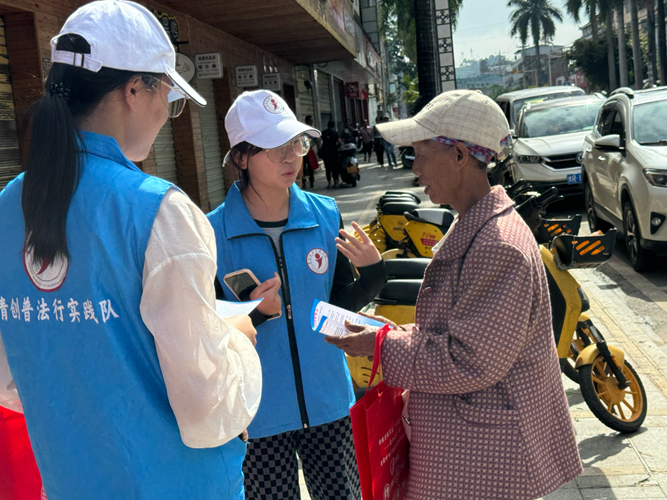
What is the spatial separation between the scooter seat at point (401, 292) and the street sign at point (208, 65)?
9.74 meters

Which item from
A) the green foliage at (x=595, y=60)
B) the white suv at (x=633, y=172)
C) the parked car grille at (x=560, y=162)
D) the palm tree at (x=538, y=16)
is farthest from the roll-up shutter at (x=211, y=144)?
the palm tree at (x=538, y=16)

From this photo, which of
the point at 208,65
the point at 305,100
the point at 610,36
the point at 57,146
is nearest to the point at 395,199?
the point at 57,146

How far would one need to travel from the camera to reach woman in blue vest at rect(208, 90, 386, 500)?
243 centimetres

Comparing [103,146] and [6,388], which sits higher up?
[103,146]

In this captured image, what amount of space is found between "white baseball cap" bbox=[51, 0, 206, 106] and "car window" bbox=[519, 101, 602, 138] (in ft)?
40.8

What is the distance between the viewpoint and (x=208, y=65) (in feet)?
42.5

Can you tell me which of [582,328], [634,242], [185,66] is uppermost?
[185,66]

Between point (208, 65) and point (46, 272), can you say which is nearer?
point (46, 272)

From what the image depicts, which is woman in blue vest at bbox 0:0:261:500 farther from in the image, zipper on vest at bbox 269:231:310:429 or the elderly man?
zipper on vest at bbox 269:231:310:429

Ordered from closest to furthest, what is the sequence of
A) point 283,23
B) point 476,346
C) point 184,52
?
point 476,346 → point 184,52 → point 283,23

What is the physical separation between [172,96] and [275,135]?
80 cm

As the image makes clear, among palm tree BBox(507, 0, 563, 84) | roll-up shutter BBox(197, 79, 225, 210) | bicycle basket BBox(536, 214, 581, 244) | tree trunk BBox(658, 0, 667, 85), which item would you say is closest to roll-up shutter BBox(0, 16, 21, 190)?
bicycle basket BBox(536, 214, 581, 244)

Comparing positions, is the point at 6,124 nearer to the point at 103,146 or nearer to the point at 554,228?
the point at 554,228

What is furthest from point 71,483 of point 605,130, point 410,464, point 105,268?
point 605,130
